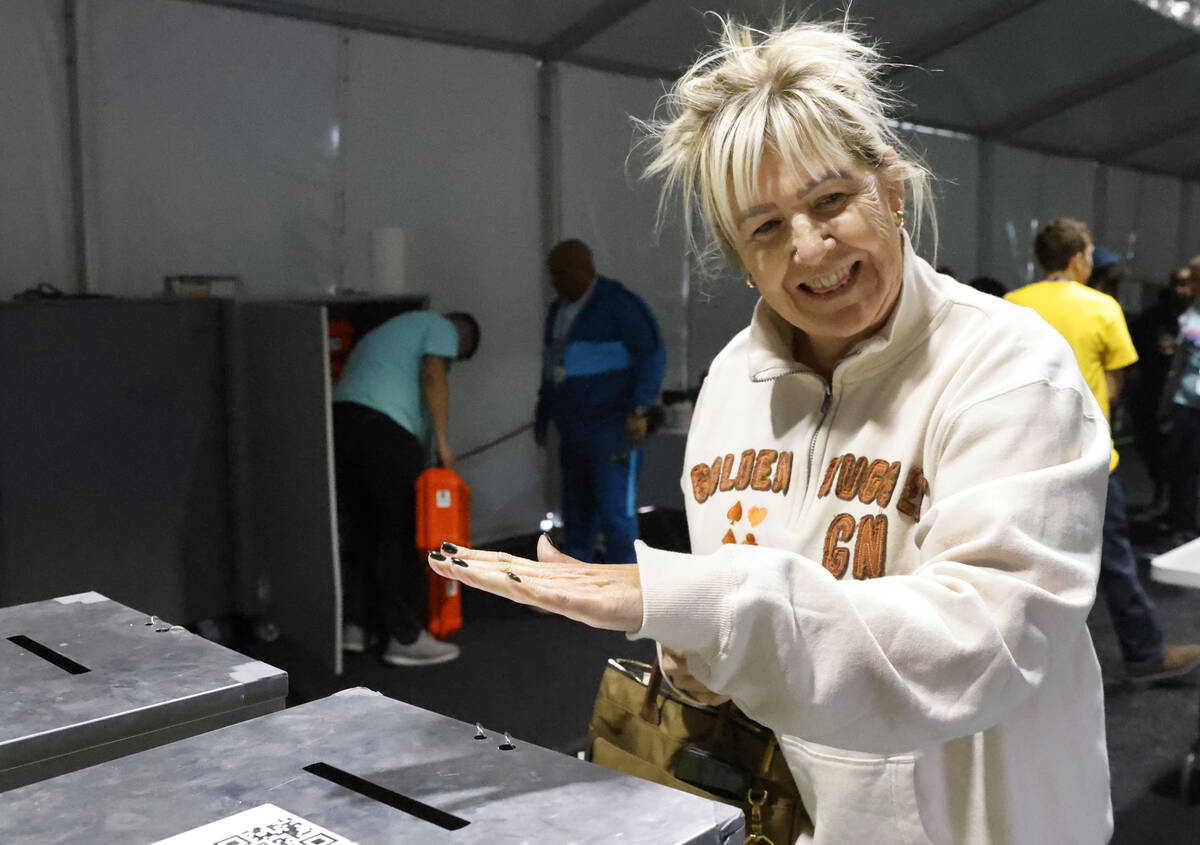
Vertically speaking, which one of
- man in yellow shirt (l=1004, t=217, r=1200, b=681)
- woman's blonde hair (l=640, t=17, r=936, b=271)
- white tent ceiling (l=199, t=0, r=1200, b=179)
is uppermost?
white tent ceiling (l=199, t=0, r=1200, b=179)

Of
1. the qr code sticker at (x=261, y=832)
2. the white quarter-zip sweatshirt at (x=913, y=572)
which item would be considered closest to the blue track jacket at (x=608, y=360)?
the white quarter-zip sweatshirt at (x=913, y=572)

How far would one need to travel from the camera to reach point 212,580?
4.16 metres

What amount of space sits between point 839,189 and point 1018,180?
343 inches

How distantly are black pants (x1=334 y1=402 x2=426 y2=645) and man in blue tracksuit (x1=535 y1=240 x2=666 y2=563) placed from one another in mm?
870

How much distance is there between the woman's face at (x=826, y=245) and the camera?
109 centimetres

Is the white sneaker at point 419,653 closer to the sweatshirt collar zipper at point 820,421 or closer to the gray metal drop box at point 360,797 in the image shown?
the sweatshirt collar zipper at point 820,421

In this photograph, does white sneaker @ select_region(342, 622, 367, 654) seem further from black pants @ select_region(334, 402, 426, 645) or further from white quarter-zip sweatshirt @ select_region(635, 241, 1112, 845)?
white quarter-zip sweatshirt @ select_region(635, 241, 1112, 845)

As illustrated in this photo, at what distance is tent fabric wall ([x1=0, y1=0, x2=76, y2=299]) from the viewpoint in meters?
3.99

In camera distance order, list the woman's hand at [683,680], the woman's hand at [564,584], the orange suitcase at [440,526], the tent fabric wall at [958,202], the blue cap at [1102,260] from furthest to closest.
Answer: the tent fabric wall at [958,202] → the blue cap at [1102,260] → the orange suitcase at [440,526] → the woman's hand at [683,680] → the woman's hand at [564,584]

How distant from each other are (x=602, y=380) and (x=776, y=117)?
3590 mm

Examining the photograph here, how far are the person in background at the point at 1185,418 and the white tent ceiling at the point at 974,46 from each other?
5.85 ft

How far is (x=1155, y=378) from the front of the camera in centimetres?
656

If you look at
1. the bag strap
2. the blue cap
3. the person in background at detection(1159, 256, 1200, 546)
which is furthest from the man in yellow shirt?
the bag strap

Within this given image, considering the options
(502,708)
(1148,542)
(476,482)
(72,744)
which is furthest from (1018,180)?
(72,744)
